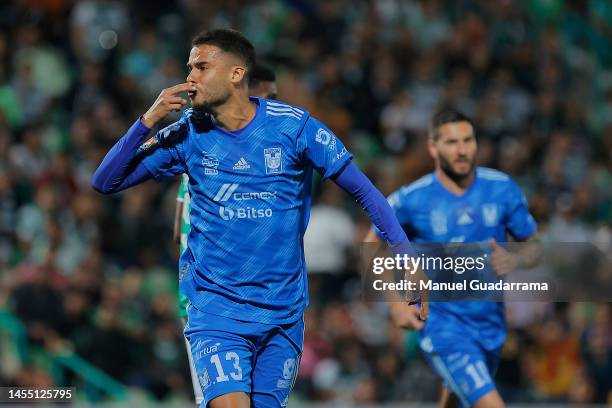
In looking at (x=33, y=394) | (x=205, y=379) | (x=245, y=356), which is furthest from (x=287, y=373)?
(x=33, y=394)

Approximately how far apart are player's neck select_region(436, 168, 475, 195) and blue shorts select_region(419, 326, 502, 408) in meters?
1.00

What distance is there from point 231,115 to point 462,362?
9.05ft

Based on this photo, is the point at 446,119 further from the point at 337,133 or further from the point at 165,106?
the point at 337,133

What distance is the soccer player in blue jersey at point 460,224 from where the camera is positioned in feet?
25.5

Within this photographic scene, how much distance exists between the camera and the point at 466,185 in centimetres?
798

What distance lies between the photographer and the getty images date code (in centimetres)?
886

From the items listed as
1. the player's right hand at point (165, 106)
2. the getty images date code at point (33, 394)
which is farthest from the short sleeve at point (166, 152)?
the getty images date code at point (33, 394)

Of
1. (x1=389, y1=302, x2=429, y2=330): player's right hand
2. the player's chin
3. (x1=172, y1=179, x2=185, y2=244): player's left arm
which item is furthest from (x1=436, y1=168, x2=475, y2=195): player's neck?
(x1=172, y1=179, x2=185, y2=244): player's left arm

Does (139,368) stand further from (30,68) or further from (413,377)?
(30,68)

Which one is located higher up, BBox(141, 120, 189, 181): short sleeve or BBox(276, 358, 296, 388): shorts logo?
BBox(141, 120, 189, 181): short sleeve

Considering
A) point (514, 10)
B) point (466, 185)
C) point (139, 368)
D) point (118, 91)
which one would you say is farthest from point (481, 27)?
point (466, 185)

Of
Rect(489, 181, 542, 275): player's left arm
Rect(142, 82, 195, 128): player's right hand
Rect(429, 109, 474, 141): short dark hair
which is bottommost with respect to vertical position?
Rect(489, 181, 542, 275): player's left arm

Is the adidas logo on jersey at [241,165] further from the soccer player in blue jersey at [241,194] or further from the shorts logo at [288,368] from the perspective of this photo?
the shorts logo at [288,368]

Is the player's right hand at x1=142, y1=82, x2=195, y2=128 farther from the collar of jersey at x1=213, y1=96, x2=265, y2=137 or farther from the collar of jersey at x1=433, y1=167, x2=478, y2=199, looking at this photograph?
the collar of jersey at x1=433, y1=167, x2=478, y2=199
